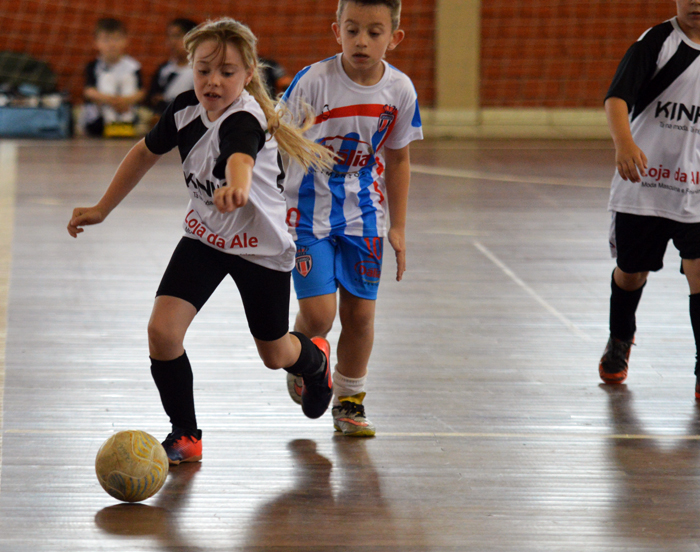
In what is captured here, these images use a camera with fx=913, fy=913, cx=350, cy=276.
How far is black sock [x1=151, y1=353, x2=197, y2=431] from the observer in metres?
2.45

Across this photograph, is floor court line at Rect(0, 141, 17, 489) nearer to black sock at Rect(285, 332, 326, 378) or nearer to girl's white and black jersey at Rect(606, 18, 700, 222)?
black sock at Rect(285, 332, 326, 378)

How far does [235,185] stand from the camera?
2.08m

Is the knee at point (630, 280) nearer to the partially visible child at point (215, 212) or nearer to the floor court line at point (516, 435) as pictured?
the floor court line at point (516, 435)

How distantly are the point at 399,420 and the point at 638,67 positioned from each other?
4.63 feet

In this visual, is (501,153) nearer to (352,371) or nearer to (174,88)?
(174,88)

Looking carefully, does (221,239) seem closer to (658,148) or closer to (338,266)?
(338,266)

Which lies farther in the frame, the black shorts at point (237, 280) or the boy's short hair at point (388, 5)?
the boy's short hair at point (388, 5)

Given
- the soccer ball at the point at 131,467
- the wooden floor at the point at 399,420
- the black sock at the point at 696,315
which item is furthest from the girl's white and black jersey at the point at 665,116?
the soccer ball at the point at 131,467

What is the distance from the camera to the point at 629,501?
2.31 m

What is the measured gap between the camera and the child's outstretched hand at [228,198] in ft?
6.64

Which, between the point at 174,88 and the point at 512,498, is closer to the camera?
the point at 512,498

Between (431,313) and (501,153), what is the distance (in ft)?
24.6

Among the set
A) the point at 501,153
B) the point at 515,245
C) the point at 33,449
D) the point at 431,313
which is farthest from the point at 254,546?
the point at 501,153

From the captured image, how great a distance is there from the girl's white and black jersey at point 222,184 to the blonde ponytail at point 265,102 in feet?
0.11
